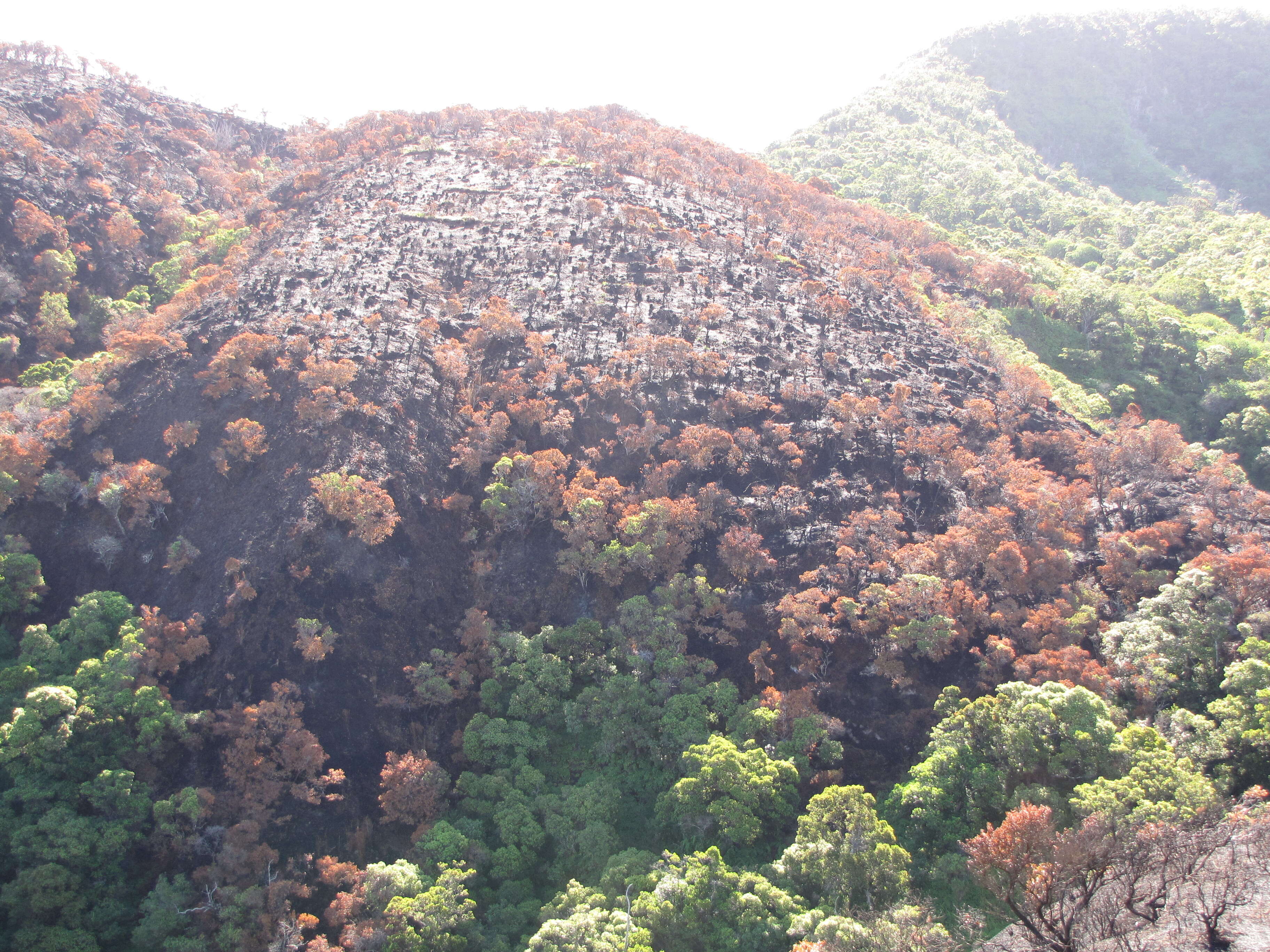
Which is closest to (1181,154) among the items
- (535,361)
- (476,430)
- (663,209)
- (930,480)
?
(663,209)

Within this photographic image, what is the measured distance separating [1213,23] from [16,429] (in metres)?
197

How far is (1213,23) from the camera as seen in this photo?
139000 millimetres

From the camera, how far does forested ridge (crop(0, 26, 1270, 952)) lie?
27.2 m

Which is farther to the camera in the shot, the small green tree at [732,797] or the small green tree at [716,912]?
the small green tree at [732,797]

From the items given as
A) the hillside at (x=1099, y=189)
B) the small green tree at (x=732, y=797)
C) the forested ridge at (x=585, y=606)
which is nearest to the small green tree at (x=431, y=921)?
the forested ridge at (x=585, y=606)

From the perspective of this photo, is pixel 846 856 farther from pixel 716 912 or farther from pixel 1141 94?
pixel 1141 94

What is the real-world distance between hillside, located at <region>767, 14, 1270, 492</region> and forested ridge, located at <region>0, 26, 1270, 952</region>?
6.68ft

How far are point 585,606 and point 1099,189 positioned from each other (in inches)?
4795

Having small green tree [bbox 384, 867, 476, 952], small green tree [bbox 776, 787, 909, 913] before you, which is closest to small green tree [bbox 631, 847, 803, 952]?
small green tree [bbox 776, 787, 909, 913]

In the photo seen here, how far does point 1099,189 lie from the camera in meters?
117

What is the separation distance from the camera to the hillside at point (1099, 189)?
62.2m

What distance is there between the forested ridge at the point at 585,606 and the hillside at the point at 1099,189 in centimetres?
204

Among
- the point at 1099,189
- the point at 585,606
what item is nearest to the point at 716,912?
the point at 585,606

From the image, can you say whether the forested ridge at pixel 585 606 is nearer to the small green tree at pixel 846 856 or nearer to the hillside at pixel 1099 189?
the small green tree at pixel 846 856
